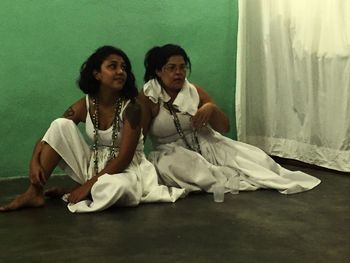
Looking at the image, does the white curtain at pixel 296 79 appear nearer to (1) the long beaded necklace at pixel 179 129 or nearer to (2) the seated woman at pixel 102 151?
(1) the long beaded necklace at pixel 179 129

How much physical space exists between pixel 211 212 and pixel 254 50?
1575 mm

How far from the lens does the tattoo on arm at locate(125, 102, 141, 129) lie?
241 cm

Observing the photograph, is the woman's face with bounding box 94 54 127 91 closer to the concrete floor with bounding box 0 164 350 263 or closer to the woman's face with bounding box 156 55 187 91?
the woman's face with bounding box 156 55 187 91

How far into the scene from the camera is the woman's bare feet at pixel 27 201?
2261 millimetres

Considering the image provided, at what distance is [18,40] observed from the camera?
2.95 m

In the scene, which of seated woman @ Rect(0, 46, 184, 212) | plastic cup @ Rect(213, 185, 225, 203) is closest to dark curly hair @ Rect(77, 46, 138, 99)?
seated woman @ Rect(0, 46, 184, 212)

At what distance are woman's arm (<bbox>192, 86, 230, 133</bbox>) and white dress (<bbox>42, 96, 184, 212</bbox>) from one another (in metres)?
0.34

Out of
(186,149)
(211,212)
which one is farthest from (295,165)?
(211,212)

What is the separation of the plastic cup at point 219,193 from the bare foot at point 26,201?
782mm

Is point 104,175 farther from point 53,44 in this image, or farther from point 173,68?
point 53,44

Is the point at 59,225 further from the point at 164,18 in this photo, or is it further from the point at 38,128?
the point at 164,18

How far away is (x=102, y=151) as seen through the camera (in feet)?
8.16

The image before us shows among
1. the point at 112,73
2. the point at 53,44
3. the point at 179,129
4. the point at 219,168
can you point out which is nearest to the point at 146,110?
the point at 179,129

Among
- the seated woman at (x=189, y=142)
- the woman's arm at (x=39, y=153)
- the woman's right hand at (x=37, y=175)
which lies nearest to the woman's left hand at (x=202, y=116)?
the seated woman at (x=189, y=142)
